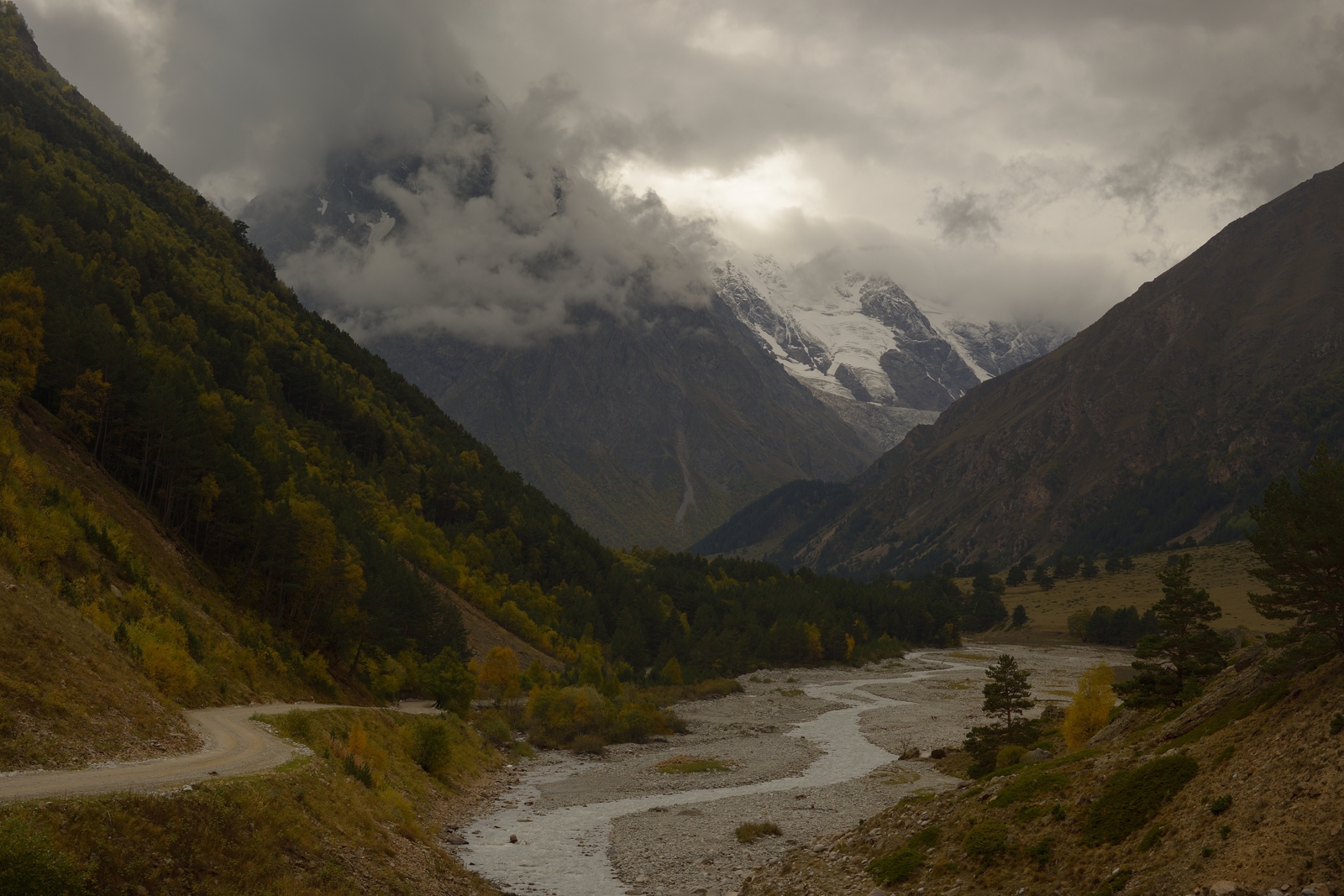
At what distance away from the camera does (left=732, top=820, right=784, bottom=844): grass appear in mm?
45812

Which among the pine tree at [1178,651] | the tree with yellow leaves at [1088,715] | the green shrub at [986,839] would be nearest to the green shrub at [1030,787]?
the green shrub at [986,839]

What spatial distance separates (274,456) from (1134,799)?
96878 mm

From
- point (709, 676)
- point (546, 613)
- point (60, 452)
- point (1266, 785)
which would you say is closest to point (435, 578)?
point (546, 613)

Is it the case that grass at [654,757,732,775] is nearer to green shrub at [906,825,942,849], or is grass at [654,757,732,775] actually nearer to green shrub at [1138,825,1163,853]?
green shrub at [906,825,942,849]

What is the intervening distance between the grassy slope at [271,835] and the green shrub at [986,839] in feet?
63.6

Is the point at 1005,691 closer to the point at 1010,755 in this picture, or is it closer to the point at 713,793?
the point at 1010,755

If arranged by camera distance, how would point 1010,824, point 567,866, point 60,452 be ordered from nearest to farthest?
point 1010,824 → point 567,866 → point 60,452

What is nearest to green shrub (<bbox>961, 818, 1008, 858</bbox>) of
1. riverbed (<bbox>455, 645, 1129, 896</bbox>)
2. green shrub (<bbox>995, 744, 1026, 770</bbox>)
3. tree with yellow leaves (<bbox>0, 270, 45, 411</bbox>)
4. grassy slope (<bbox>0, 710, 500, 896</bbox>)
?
riverbed (<bbox>455, 645, 1129, 896</bbox>)

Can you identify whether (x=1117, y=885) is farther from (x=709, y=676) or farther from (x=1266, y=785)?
(x=709, y=676)

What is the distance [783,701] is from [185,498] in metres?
82.7

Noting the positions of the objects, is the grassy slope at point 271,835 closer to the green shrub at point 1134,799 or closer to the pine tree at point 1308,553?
the green shrub at point 1134,799

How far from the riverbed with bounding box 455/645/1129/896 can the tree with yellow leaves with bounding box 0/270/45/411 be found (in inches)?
1839

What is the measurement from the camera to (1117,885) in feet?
76.4

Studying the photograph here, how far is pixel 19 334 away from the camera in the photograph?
6309 centimetres
